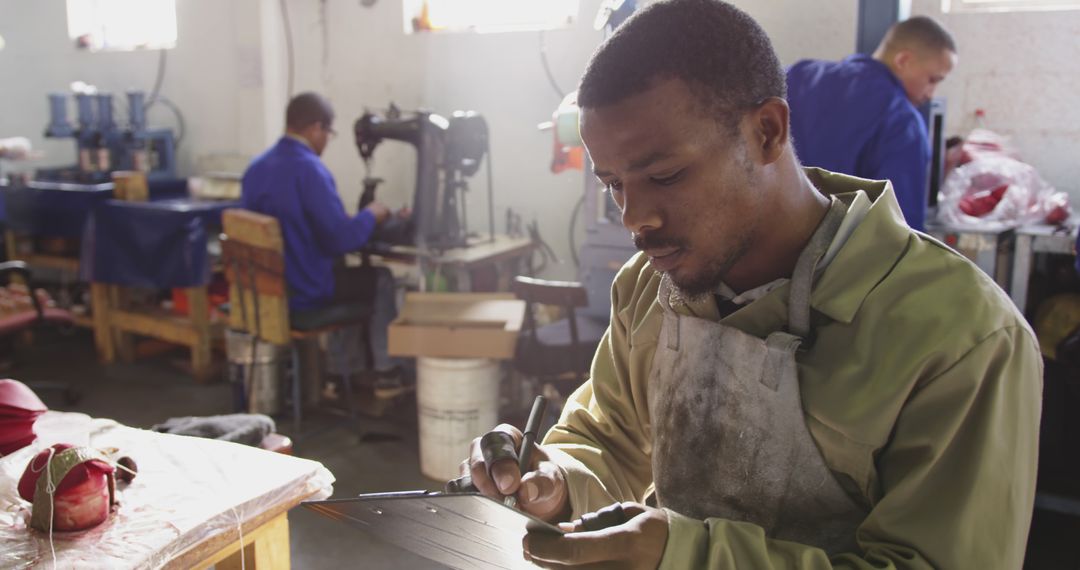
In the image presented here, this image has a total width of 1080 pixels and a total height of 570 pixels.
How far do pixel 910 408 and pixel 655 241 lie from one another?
0.33 metres

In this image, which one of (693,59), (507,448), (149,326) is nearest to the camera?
(693,59)

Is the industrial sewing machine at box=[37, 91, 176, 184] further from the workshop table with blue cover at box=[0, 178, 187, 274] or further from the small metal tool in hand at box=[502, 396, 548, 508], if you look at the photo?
the small metal tool in hand at box=[502, 396, 548, 508]

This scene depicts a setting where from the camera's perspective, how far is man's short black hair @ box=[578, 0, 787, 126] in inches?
37.7

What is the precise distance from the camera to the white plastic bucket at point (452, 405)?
10.7 ft

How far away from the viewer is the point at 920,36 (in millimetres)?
2713

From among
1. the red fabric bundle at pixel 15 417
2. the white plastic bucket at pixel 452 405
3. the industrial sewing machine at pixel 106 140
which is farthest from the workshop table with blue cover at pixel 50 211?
the red fabric bundle at pixel 15 417

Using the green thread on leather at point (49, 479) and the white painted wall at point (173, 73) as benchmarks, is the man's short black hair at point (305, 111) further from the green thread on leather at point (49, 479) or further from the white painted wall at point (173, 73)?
the green thread on leather at point (49, 479)

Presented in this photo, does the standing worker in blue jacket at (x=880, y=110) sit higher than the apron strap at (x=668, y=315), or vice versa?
the standing worker in blue jacket at (x=880, y=110)

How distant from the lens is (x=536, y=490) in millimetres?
1117

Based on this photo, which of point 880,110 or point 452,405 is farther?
point 452,405

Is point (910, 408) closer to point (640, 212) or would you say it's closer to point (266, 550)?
point (640, 212)

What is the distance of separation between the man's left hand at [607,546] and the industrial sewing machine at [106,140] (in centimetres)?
520

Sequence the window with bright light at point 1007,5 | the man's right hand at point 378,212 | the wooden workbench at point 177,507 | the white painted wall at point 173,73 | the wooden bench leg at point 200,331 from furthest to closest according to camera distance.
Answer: the white painted wall at point 173,73 < the wooden bench leg at point 200,331 < the man's right hand at point 378,212 < the window with bright light at point 1007,5 < the wooden workbench at point 177,507

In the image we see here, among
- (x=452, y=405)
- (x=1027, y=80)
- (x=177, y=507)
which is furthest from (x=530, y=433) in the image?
(x=1027, y=80)
